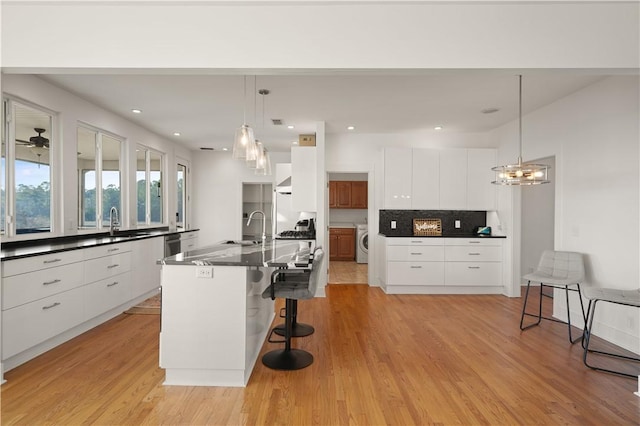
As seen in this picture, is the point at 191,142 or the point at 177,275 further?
the point at 191,142

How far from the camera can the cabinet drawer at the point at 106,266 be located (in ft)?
11.8

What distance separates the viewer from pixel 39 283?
2902mm

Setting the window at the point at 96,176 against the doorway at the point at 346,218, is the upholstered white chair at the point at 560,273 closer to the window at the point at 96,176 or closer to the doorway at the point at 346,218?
the doorway at the point at 346,218

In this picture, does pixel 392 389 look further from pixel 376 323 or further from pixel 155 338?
pixel 155 338

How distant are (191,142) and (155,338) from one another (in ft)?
14.5

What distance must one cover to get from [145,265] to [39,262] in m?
1.92

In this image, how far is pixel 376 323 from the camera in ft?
12.8

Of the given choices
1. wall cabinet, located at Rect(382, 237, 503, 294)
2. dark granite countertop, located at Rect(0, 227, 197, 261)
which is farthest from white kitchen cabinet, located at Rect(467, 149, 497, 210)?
dark granite countertop, located at Rect(0, 227, 197, 261)

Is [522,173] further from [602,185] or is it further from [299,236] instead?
[299,236]

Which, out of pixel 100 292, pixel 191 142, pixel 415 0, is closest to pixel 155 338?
pixel 100 292

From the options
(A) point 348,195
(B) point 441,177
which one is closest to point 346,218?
(A) point 348,195

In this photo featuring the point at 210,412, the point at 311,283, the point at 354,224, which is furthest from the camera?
the point at 354,224

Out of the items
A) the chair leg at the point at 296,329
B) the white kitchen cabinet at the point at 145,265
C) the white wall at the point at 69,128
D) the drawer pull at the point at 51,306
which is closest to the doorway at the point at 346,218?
the white kitchen cabinet at the point at 145,265

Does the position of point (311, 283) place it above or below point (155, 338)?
above
